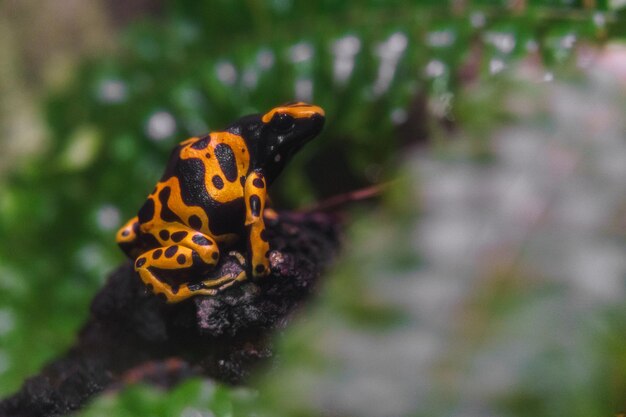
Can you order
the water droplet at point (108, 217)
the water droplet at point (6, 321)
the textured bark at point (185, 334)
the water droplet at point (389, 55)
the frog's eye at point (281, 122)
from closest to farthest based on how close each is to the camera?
the textured bark at point (185, 334)
the frog's eye at point (281, 122)
the water droplet at point (389, 55)
the water droplet at point (6, 321)
the water droplet at point (108, 217)

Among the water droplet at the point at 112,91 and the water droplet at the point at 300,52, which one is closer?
the water droplet at the point at 300,52


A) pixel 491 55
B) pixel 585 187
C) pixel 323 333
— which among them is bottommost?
pixel 323 333

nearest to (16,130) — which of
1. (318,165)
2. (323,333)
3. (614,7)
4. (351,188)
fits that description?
(318,165)

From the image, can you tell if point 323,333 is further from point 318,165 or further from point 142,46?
point 142,46

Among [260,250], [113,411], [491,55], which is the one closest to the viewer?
[113,411]

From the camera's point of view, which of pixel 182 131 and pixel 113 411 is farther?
pixel 182 131

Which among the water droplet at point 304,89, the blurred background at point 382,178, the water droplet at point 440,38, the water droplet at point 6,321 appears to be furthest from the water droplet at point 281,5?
the water droplet at point 6,321

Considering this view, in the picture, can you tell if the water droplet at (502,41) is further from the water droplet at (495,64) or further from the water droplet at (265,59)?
the water droplet at (265,59)
